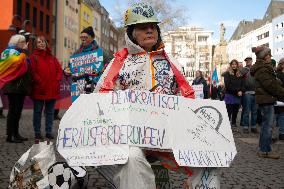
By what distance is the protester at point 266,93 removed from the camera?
7.49 m

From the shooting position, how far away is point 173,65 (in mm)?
3807

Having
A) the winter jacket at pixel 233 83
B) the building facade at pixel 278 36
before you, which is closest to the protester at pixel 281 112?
the winter jacket at pixel 233 83

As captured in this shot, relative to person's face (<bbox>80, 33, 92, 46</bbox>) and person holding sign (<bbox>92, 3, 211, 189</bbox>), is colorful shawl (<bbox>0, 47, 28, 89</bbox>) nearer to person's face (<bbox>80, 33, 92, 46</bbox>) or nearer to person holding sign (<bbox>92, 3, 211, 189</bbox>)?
person's face (<bbox>80, 33, 92, 46</bbox>)

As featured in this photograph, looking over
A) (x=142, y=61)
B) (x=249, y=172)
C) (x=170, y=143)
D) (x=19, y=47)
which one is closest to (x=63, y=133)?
Result: (x=170, y=143)

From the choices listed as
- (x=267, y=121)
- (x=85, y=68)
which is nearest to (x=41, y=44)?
(x=85, y=68)

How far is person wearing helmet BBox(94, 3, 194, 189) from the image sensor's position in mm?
3697

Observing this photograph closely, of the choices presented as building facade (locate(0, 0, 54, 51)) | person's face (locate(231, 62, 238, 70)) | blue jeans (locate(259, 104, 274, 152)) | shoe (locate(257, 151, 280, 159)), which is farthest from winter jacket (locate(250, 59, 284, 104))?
building facade (locate(0, 0, 54, 51))

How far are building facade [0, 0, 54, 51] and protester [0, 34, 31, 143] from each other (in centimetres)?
3177

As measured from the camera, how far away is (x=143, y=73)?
3.77 meters

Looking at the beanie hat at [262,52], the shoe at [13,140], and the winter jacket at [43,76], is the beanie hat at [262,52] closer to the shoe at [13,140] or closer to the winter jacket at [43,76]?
the winter jacket at [43,76]

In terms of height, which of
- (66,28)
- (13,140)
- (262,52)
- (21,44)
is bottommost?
(13,140)

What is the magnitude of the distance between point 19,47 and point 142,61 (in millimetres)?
4872

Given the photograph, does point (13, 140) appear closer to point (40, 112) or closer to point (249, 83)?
point (40, 112)

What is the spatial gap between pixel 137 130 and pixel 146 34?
3.16ft
